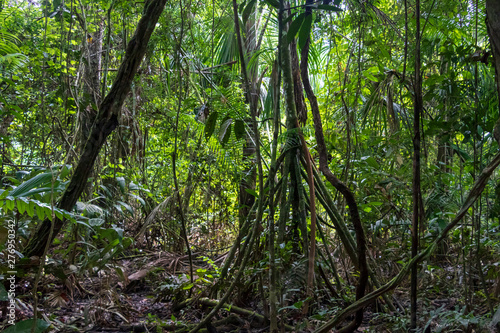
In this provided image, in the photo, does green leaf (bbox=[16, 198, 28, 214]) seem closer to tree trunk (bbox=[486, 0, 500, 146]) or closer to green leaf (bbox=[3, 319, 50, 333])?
green leaf (bbox=[3, 319, 50, 333])

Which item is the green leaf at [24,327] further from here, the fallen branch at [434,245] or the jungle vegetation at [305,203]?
the fallen branch at [434,245]

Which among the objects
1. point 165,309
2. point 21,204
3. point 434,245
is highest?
point 21,204

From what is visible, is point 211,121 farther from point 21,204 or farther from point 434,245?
point 434,245

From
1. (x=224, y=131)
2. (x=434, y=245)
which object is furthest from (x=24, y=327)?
(x=434, y=245)

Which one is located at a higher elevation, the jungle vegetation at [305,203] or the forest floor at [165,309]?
the jungle vegetation at [305,203]

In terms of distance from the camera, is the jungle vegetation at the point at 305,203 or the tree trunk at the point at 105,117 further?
the tree trunk at the point at 105,117

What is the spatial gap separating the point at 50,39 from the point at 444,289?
372 cm

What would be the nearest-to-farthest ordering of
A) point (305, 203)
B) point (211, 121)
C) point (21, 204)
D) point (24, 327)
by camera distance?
point (24, 327)
point (21, 204)
point (305, 203)
point (211, 121)

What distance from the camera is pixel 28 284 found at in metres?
2.34

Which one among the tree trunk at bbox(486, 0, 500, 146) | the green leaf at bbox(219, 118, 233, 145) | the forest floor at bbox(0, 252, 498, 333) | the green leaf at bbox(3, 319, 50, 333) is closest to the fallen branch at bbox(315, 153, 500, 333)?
the tree trunk at bbox(486, 0, 500, 146)

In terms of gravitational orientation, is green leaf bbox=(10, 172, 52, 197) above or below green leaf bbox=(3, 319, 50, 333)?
above

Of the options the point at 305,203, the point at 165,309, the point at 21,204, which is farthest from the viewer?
the point at 165,309

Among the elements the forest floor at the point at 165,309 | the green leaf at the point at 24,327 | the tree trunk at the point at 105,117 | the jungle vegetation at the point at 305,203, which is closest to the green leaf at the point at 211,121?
the jungle vegetation at the point at 305,203

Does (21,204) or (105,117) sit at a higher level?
(105,117)
